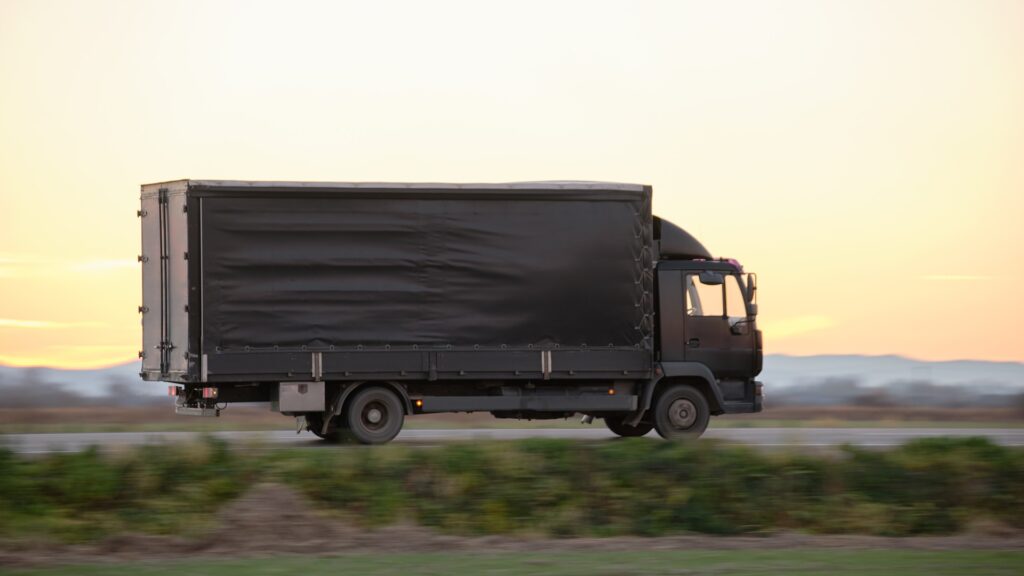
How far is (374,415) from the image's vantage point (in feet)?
65.8

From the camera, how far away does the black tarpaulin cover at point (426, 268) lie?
768 inches

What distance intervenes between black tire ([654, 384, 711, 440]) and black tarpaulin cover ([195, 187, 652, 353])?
1036mm

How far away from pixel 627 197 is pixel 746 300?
2625 mm

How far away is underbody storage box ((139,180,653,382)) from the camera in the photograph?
1944cm

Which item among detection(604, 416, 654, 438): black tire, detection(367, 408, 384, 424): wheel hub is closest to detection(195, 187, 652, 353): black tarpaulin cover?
detection(367, 408, 384, 424): wheel hub

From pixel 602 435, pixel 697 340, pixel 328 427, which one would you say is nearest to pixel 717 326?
pixel 697 340

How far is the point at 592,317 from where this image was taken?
67.9ft

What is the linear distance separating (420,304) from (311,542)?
7389 mm

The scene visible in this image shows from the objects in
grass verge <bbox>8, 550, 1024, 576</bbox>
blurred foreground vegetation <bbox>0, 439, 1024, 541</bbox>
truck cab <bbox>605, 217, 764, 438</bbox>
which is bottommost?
grass verge <bbox>8, 550, 1024, 576</bbox>

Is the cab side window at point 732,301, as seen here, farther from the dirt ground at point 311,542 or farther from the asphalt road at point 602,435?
the dirt ground at point 311,542

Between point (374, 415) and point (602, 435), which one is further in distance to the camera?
point (602, 435)

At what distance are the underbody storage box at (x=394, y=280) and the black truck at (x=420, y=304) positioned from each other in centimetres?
2

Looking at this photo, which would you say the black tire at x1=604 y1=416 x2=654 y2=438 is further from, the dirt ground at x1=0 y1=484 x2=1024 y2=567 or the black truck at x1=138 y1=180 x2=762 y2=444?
the dirt ground at x1=0 y1=484 x2=1024 y2=567

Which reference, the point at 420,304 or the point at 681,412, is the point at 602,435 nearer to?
the point at 681,412
